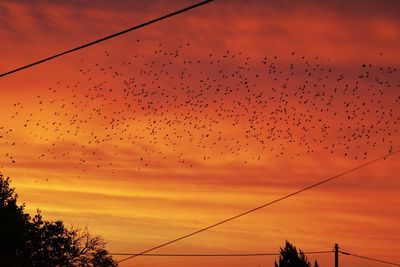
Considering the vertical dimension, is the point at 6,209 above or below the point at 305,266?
above

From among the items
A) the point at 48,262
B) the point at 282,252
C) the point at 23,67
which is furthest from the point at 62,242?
the point at 23,67

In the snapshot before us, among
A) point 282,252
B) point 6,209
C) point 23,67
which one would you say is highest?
point 6,209

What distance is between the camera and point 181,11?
468 inches

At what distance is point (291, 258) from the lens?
48281 millimetres

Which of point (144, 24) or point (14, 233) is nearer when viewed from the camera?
point (144, 24)

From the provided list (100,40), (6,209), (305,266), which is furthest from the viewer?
(6,209)

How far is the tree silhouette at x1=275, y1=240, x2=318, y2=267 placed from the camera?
47844mm

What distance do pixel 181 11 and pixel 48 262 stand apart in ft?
173

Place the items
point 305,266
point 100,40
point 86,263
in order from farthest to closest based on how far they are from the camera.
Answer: point 86,263, point 305,266, point 100,40

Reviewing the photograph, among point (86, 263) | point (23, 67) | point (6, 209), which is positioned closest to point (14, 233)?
point (6, 209)

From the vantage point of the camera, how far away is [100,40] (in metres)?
12.9

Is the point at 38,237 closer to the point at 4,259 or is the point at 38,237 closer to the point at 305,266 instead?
the point at 4,259

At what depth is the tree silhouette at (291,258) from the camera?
4784cm

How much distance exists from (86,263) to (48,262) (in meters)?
3.94
